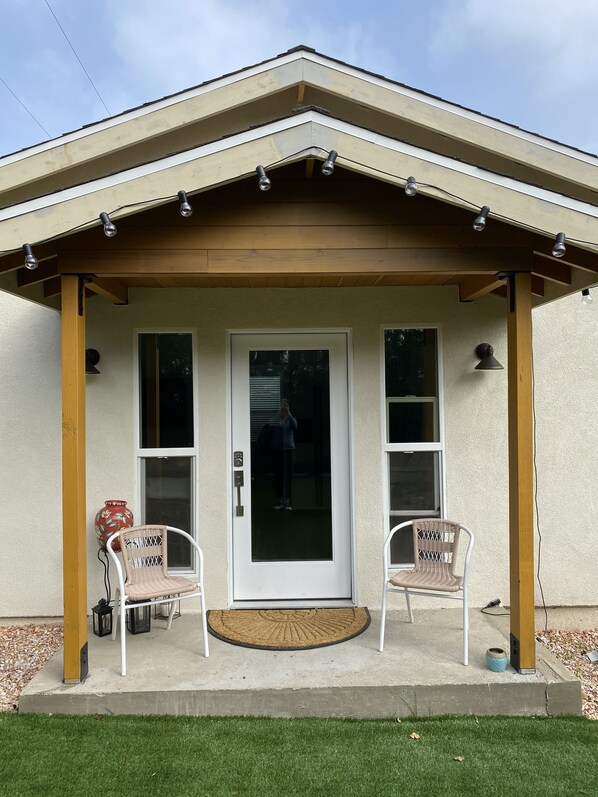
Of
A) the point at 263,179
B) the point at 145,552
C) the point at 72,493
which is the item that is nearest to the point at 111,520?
the point at 145,552

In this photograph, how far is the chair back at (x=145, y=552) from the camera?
443 cm

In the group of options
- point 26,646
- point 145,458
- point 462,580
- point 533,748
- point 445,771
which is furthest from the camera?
point 145,458

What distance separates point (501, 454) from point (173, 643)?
2.90m

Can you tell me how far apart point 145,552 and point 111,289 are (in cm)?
192

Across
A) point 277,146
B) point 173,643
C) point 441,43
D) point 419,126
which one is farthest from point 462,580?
point 441,43

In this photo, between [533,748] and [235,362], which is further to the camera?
[235,362]

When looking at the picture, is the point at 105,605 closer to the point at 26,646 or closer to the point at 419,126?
the point at 26,646

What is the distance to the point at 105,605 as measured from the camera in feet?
15.0

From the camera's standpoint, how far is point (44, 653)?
4.68 metres

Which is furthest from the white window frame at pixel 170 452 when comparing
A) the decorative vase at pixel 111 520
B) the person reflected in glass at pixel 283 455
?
the person reflected in glass at pixel 283 455

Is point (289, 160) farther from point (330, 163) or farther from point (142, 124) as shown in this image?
point (142, 124)

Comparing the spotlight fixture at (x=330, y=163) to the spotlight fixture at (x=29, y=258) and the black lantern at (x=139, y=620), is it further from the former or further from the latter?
the black lantern at (x=139, y=620)

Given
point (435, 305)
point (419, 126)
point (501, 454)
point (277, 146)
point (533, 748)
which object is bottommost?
point (533, 748)

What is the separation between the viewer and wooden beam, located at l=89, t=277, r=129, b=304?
4.45 metres
